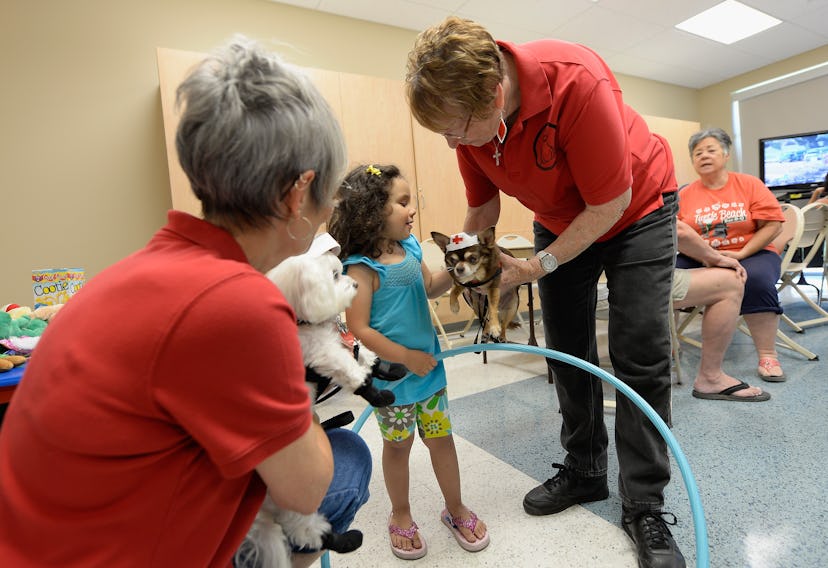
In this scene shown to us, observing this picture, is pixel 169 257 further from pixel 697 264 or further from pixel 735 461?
pixel 697 264

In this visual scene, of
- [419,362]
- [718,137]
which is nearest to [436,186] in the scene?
[718,137]

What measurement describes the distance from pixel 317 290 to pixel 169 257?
0.25m

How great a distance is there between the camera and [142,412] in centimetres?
50

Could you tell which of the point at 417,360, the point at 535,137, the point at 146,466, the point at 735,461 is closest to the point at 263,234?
the point at 146,466

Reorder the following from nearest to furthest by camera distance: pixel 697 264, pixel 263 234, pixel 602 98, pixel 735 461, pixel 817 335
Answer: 1. pixel 263 234
2. pixel 602 98
3. pixel 735 461
4. pixel 697 264
5. pixel 817 335

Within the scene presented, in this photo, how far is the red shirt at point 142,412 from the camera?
0.49 metres

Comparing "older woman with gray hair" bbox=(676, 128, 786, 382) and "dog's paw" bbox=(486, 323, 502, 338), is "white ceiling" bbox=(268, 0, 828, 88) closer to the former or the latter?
"older woman with gray hair" bbox=(676, 128, 786, 382)

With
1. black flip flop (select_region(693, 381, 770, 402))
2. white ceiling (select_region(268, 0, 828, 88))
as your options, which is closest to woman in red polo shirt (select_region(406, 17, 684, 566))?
black flip flop (select_region(693, 381, 770, 402))

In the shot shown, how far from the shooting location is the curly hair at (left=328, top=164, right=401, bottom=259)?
1.31 meters

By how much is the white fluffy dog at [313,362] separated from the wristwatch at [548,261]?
688 mm

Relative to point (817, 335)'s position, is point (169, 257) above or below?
above

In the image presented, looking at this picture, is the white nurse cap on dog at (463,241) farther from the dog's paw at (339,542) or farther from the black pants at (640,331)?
the dog's paw at (339,542)

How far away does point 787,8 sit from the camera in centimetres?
496

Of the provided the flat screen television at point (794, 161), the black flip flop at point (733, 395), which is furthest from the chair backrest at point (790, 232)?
the flat screen television at point (794, 161)
